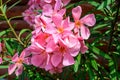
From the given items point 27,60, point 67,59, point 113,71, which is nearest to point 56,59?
point 67,59

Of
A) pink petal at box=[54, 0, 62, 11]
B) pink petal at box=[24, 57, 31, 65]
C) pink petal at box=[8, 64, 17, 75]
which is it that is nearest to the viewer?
pink petal at box=[54, 0, 62, 11]

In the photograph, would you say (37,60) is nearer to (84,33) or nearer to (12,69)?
(84,33)

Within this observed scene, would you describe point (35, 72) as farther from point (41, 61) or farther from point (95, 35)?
point (41, 61)

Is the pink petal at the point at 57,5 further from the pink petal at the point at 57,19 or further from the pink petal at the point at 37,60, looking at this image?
the pink petal at the point at 37,60

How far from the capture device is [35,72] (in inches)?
90.7

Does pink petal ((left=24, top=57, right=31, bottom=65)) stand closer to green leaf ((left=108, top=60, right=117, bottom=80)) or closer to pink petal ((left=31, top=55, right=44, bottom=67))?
pink petal ((left=31, top=55, right=44, bottom=67))

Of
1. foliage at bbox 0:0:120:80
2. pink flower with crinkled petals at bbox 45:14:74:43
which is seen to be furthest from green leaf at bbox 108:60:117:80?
pink flower with crinkled petals at bbox 45:14:74:43

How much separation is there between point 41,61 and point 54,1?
0.29m

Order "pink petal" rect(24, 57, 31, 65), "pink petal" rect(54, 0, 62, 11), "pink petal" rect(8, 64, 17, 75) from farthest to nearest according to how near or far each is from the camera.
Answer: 1. "pink petal" rect(8, 64, 17, 75)
2. "pink petal" rect(24, 57, 31, 65)
3. "pink petal" rect(54, 0, 62, 11)

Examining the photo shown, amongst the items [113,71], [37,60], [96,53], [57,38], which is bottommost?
[113,71]

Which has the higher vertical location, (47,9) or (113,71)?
(47,9)

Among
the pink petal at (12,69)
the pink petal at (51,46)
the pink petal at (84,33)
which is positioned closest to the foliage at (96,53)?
the pink petal at (12,69)

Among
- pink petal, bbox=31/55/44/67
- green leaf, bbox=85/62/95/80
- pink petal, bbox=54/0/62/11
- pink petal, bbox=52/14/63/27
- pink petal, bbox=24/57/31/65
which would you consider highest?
pink petal, bbox=54/0/62/11

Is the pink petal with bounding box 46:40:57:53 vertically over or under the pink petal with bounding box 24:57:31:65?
over
